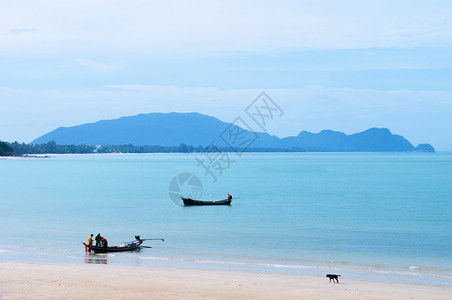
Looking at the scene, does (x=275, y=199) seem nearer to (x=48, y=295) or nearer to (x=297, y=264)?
(x=297, y=264)

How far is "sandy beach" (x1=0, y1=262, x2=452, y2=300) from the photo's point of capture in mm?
21562

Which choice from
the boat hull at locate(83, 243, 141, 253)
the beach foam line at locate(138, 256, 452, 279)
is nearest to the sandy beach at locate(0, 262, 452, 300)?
the beach foam line at locate(138, 256, 452, 279)

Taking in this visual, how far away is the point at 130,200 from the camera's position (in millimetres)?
76312

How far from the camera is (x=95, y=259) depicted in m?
31.5

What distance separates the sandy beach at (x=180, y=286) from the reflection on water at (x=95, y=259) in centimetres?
268

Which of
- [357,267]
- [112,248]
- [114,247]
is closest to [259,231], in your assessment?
[114,247]

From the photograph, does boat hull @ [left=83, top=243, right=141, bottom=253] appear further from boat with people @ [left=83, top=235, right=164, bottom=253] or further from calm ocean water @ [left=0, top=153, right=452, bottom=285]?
calm ocean water @ [left=0, top=153, right=452, bottom=285]

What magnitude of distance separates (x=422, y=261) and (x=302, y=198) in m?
46.3

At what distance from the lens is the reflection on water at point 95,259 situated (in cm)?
3048

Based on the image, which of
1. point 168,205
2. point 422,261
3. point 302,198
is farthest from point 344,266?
point 302,198

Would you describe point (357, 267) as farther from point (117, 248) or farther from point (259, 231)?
point (259, 231)

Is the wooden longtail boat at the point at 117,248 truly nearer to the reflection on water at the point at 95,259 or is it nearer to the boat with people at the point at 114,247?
the boat with people at the point at 114,247

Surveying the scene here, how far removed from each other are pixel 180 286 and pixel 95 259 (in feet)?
32.7

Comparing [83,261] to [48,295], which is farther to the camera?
[83,261]
